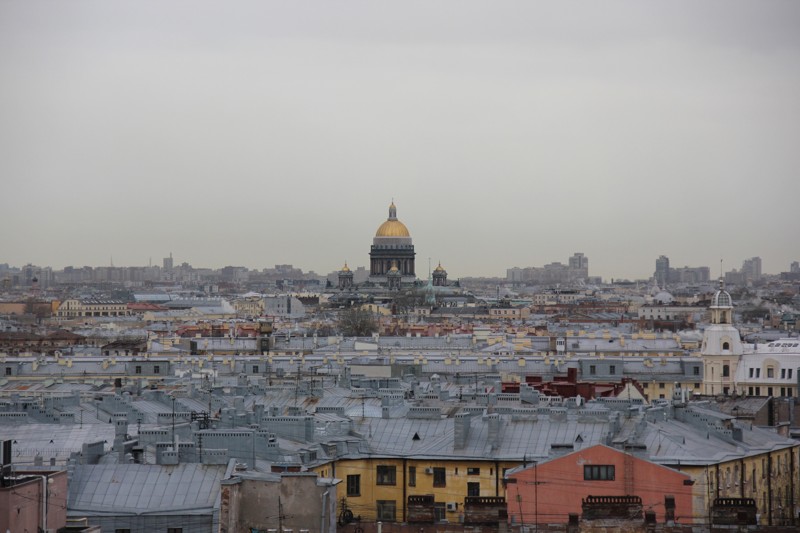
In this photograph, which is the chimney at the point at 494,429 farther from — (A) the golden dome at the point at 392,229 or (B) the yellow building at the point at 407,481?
(A) the golden dome at the point at 392,229

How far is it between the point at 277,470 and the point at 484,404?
9.72 m

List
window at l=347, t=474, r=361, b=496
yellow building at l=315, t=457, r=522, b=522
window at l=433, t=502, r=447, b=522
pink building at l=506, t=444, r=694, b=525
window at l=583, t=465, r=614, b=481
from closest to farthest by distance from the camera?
pink building at l=506, t=444, r=694, b=525 → window at l=583, t=465, r=614, b=481 → window at l=433, t=502, r=447, b=522 → yellow building at l=315, t=457, r=522, b=522 → window at l=347, t=474, r=361, b=496

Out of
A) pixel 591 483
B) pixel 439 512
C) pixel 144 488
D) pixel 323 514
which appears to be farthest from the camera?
pixel 439 512

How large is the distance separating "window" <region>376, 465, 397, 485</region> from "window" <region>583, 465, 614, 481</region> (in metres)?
4.43

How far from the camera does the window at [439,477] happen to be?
89.6 feet

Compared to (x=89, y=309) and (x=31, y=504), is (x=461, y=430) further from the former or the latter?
(x=89, y=309)

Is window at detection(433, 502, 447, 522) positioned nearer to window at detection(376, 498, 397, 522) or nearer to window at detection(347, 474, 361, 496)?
window at detection(376, 498, 397, 522)

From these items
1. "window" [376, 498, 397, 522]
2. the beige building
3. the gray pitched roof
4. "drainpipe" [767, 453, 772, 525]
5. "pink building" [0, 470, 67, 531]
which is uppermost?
the beige building

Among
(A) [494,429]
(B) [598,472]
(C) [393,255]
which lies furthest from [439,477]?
(C) [393,255]

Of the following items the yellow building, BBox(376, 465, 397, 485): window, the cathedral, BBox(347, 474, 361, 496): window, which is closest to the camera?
the yellow building

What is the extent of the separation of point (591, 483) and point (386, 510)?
4.12 m

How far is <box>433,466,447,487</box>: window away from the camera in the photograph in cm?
2731

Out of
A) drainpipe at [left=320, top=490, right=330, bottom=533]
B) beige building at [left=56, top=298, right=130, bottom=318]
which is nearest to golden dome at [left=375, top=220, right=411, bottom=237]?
beige building at [left=56, top=298, right=130, bottom=318]

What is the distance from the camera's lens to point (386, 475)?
27625 mm
